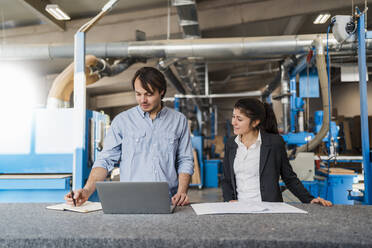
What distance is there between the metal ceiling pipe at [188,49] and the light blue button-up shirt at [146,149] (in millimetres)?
3204

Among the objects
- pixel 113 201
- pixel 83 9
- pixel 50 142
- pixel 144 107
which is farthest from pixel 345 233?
pixel 83 9

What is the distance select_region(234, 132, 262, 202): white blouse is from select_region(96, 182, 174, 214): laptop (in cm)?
84

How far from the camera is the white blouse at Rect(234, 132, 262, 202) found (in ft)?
6.47

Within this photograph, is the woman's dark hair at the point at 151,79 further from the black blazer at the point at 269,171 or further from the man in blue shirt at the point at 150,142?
the black blazer at the point at 269,171

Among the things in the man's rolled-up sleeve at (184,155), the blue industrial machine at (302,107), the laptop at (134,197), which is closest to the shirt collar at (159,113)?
the man's rolled-up sleeve at (184,155)

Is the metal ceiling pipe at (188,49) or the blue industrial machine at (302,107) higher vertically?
the metal ceiling pipe at (188,49)

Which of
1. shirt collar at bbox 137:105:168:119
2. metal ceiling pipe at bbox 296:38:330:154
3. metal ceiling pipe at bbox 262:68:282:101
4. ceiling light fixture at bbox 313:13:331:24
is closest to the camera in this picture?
shirt collar at bbox 137:105:168:119

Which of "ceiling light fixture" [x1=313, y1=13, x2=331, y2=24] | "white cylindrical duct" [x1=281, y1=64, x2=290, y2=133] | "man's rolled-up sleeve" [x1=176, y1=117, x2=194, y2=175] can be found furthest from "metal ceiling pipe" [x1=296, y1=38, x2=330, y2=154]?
"man's rolled-up sleeve" [x1=176, y1=117, x2=194, y2=175]

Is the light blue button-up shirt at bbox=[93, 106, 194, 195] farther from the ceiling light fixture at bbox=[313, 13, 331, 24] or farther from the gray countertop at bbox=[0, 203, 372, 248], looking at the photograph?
the ceiling light fixture at bbox=[313, 13, 331, 24]

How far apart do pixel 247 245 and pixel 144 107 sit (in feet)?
3.79

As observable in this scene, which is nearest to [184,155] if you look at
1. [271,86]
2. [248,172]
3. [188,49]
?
[248,172]

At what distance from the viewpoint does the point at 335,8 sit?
5.42m

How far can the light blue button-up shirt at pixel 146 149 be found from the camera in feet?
6.20

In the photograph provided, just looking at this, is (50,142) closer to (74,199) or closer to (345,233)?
(74,199)
